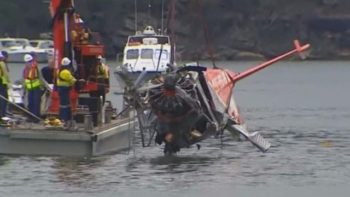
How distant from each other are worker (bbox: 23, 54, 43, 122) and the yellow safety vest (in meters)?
1.35

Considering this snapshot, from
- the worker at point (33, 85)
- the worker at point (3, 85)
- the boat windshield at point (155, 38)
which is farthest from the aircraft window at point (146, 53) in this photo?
the worker at point (3, 85)

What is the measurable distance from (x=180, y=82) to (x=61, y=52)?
2770 mm

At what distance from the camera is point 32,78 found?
1227 inches

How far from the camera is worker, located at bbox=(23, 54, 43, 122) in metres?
31.0

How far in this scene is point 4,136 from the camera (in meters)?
29.4

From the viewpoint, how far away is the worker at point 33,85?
31.0 meters

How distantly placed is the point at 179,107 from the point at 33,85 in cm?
346

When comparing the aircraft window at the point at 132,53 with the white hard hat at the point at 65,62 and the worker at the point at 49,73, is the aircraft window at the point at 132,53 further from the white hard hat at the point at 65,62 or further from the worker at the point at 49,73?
the white hard hat at the point at 65,62

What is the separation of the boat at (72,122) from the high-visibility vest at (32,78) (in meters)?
0.47

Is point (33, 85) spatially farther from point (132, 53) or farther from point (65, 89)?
point (132, 53)

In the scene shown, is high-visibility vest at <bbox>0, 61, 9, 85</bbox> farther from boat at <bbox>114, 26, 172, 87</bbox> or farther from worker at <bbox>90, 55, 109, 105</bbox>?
boat at <bbox>114, 26, 172, 87</bbox>

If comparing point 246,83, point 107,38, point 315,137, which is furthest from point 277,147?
point 107,38

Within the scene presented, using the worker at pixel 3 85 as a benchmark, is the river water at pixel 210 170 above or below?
below

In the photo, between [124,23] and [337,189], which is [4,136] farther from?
[124,23]
